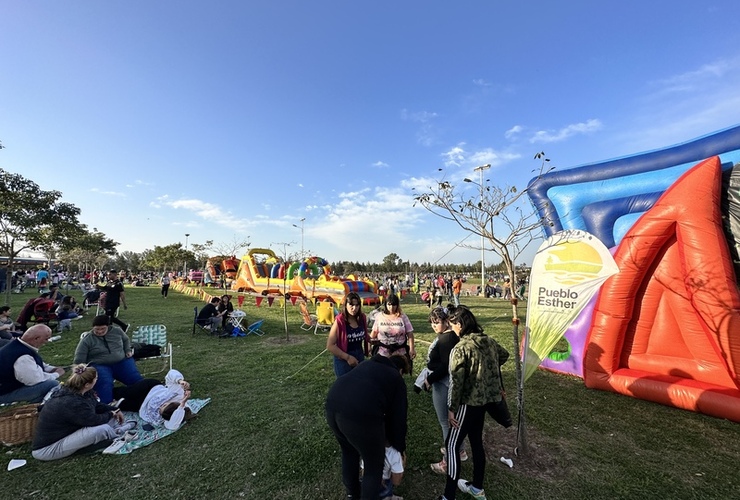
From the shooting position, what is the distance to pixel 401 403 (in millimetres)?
2502

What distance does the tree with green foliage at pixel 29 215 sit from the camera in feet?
42.5

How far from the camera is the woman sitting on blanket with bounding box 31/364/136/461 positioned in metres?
3.58

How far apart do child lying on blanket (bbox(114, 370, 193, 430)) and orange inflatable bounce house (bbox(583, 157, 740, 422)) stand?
6.41 metres

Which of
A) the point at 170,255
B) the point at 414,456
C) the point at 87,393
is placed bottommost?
the point at 414,456

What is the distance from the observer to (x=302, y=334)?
→ 10.1 m

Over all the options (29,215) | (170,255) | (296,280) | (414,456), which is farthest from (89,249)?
(414,456)

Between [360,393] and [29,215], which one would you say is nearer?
[360,393]

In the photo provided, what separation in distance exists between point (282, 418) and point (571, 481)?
3.52 meters

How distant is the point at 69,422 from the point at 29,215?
15.2 metres

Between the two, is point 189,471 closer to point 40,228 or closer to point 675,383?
point 675,383

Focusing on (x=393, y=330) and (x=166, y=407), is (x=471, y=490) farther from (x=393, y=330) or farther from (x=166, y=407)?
(x=166, y=407)

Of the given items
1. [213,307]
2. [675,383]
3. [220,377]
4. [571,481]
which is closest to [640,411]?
[675,383]

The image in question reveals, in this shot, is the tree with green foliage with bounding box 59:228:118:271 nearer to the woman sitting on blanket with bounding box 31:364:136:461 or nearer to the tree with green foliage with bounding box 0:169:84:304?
the tree with green foliage with bounding box 0:169:84:304

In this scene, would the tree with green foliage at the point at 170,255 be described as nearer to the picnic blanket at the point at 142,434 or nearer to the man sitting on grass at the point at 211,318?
the man sitting on grass at the point at 211,318
